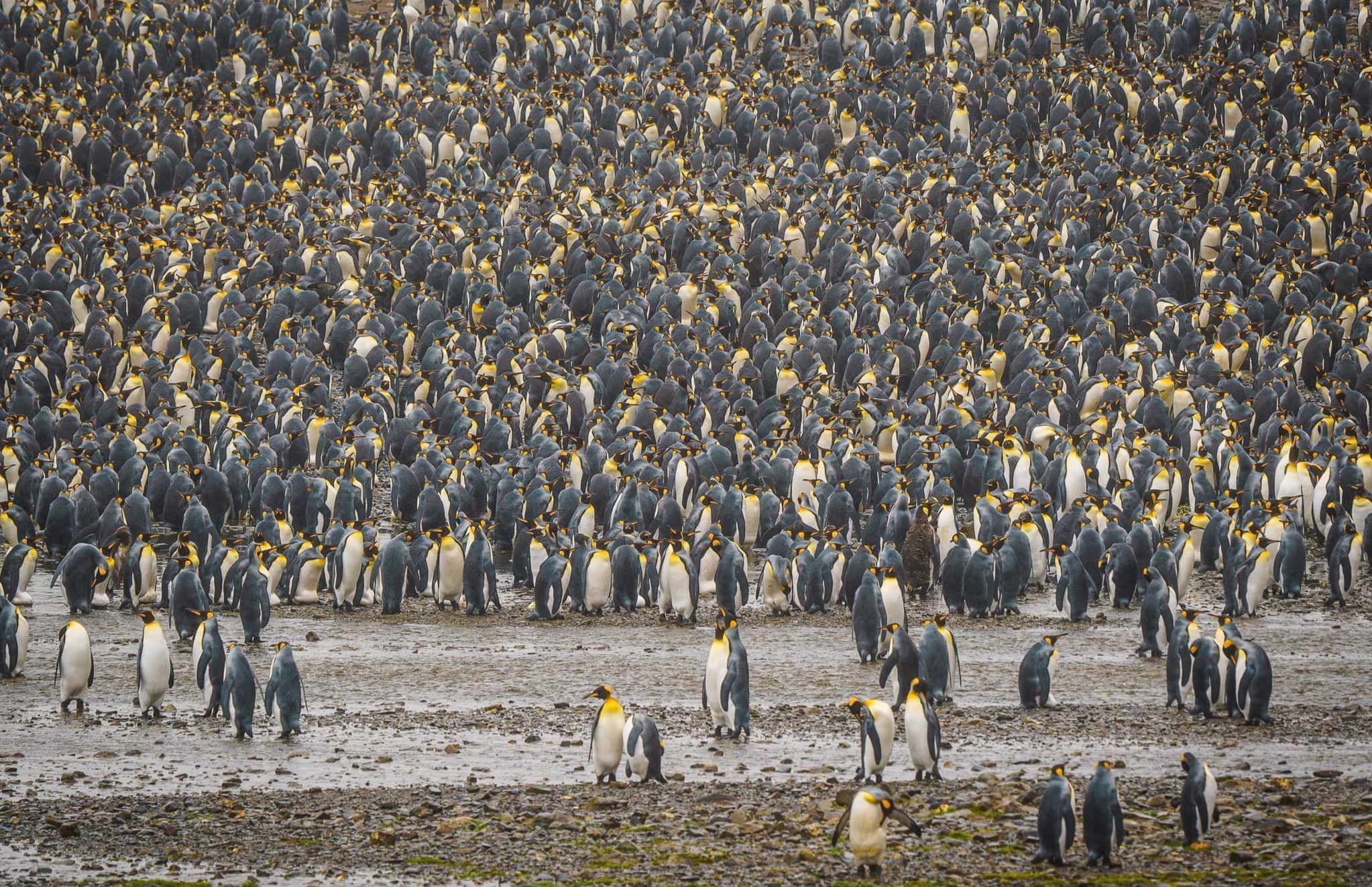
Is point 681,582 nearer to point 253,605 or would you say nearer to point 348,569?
point 348,569

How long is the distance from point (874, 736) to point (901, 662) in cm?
178

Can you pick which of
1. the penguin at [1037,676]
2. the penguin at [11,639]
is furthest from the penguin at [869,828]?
the penguin at [11,639]

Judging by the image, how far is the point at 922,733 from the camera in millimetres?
10242

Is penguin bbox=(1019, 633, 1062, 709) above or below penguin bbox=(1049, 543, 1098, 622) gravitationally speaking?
below

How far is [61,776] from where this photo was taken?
414 inches

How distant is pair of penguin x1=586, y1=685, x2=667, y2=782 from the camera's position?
10406mm

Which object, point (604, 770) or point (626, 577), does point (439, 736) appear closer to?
point (604, 770)

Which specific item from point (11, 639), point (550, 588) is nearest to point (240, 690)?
point (11, 639)

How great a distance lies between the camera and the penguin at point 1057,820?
342 inches

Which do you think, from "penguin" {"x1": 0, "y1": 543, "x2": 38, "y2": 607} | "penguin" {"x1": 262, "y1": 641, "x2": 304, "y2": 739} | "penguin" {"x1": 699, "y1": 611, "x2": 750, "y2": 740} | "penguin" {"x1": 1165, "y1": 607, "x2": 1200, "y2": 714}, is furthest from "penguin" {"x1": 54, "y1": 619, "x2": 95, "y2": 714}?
"penguin" {"x1": 1165, "y1": 607, "x2": 1200, "y2": 714}

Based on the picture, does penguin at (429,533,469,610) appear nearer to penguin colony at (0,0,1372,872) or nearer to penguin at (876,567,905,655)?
penguin colony at (0,0,1372,872)

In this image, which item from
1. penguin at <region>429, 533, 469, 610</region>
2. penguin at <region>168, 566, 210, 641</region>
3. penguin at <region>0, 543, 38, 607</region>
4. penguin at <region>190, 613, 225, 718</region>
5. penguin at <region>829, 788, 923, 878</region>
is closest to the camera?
penguin at <region>829, 788, 923, 878</region>

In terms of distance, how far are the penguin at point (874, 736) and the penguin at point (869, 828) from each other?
1378 mm

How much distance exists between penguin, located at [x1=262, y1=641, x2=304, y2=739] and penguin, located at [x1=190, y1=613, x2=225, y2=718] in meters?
0.70
